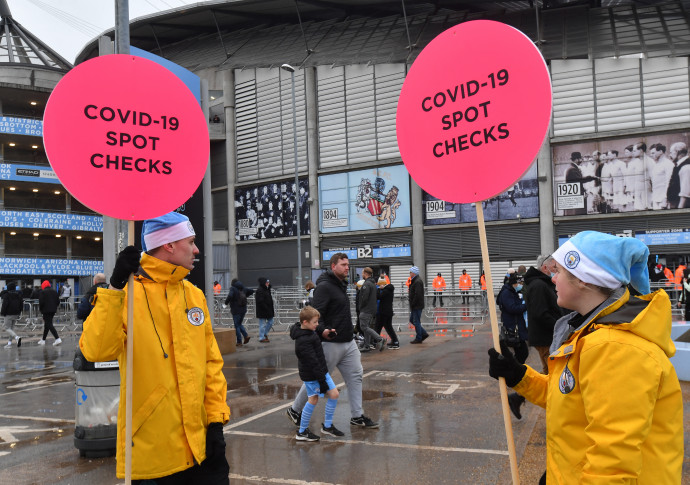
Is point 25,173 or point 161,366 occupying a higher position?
point 25,173

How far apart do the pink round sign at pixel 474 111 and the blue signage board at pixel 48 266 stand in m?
45.2

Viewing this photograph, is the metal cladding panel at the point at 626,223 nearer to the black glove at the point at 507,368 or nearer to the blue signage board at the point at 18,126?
the black glove at the point at 507,368

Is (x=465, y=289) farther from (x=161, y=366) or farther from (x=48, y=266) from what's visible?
(x=48, y=266)

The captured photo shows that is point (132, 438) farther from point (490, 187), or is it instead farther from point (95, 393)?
point (95, 393)

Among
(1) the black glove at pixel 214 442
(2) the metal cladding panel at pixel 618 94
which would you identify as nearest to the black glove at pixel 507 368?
(1) the black glove at pixel 214 442

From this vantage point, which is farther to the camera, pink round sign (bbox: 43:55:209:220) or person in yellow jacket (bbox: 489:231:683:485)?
pink round sign (bbox: 43:55:209:220)

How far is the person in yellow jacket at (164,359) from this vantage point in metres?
2.62

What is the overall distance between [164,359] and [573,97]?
32.0 meters

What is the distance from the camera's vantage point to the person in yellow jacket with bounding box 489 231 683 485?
179 centimetres

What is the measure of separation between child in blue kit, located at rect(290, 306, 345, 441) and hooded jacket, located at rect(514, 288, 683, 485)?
391 cm

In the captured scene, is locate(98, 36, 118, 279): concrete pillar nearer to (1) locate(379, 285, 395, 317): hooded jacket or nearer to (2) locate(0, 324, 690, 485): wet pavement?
(2) locate(0, 324, 690, 485): wet pavement

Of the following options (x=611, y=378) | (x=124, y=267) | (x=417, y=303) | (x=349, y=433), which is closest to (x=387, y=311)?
(x=417, y=303)

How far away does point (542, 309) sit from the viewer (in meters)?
7.31

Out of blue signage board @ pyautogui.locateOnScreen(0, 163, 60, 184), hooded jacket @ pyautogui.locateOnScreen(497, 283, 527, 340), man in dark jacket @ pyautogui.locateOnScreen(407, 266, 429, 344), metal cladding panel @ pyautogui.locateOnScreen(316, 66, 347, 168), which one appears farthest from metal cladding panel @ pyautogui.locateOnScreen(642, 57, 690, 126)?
blue signage board @ pyautogui.locateOnScreen(0, 163, 60, 184)
